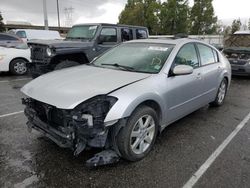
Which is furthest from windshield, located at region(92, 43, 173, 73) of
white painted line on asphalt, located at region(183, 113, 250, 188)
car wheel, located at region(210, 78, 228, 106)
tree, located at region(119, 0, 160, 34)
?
tree, located at region(119, 0, 160, 34)

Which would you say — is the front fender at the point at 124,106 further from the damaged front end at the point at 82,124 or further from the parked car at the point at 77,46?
the parked car at the point at 77,46

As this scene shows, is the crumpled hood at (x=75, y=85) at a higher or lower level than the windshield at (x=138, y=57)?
lower

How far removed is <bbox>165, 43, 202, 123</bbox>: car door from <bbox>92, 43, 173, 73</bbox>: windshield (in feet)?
0.75

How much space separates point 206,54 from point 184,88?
1.41m

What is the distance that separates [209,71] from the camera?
15.1ft

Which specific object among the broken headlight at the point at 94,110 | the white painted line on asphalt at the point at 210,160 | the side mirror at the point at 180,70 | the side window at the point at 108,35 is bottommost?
the white painted line on asphalt at the point at 210,160

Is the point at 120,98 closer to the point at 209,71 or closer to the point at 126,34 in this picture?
the point at 209,71

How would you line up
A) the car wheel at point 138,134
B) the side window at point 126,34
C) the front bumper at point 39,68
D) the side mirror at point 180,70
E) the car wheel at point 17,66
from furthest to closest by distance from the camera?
the car wheel at point 17,66 → the side window at point 126,34 → the front bumper at point 39,68 → the side mirror at point 180,70 → the car wheel at point 138,134

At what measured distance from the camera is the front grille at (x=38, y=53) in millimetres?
6471

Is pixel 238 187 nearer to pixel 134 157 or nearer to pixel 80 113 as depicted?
pixel 134 157

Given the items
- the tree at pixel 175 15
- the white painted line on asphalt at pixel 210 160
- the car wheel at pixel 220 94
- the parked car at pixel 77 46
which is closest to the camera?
the white painted line on asphalt at pixel 210 160

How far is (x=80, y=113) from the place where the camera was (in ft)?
8.68

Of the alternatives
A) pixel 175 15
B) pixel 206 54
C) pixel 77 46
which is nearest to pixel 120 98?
pixel 206 54

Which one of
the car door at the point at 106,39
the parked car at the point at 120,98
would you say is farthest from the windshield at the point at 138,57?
the car door at the point at 106,39
